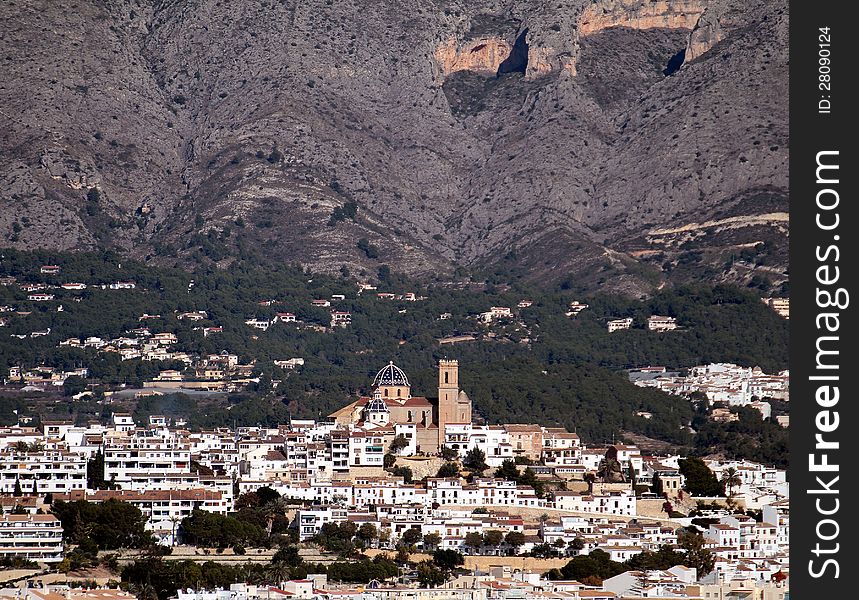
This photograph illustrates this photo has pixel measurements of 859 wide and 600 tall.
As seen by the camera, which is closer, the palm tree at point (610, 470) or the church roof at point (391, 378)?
the palm tree at point (610, 470)

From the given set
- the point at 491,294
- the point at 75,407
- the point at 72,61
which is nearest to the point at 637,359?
the point at 491,294

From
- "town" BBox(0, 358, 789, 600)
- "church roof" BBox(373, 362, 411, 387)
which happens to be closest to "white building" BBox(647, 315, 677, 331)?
"church roof" BBox(373, 362, 411, 387)

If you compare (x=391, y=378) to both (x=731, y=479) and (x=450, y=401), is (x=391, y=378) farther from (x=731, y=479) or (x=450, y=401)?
(x=731, y=479)

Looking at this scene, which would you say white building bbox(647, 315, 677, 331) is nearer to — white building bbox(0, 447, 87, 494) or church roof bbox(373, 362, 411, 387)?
church roof bbox(373, 362, 411, 387)

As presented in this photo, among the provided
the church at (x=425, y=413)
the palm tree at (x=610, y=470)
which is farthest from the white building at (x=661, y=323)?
the palm tree at (x=610, y=470)

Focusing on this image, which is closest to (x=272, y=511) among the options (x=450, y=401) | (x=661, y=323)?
(x=450, y=401)

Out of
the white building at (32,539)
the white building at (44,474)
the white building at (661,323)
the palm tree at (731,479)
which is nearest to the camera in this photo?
the white building at (32,539)

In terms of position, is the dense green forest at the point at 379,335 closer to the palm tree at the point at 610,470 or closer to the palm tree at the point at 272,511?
the palm tree at the point at 610,470
